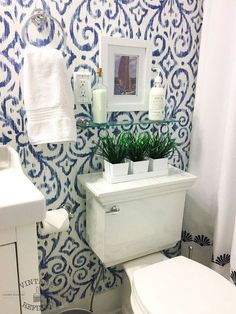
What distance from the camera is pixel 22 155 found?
1.18m

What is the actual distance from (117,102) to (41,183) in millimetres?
528

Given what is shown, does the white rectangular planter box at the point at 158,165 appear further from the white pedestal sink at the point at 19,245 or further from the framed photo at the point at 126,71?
the white pedestal sink at the point at 19,245

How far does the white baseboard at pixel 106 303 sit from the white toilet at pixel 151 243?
119mm

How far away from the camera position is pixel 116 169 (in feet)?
4.00

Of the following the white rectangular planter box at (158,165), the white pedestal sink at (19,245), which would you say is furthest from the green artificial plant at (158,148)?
the white pedestal sink at (19,245)

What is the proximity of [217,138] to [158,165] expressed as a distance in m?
0.37

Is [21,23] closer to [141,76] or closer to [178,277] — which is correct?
[141,76]

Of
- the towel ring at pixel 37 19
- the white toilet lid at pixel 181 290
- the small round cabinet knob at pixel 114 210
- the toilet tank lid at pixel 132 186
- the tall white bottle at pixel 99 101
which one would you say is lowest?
the white toilet lid at pixel 181 290

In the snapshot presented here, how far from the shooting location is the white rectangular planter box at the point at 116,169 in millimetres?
1214

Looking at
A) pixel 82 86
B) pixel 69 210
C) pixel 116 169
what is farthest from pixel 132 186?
pixel 82 86

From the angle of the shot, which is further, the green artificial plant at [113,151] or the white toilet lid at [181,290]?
the green artificial plant at [113,151]

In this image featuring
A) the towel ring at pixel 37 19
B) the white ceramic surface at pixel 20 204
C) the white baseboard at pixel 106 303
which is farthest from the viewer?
the white baseboard at pixel 106 303

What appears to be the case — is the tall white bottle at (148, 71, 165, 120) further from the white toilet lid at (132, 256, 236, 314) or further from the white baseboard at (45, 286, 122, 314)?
the white baseboard at (45, 286, 122, 314)

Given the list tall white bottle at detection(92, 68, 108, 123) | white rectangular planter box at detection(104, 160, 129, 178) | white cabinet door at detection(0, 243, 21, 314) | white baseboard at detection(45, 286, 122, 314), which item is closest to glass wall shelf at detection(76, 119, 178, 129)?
tall white bottle at detection(92, 68, 108, 123)
